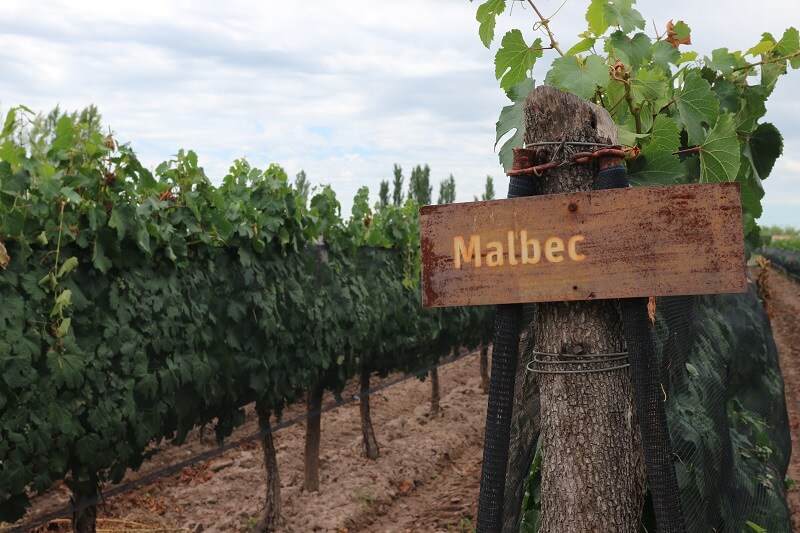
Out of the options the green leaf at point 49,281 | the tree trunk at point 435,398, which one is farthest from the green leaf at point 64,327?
the tree trunk at point 435,398

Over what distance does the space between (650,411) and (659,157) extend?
993mm

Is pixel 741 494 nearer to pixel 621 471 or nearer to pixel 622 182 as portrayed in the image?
pixel 621 471

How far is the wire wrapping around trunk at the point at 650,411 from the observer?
2242 mm

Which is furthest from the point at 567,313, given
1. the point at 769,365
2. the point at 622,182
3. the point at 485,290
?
the point at 769,365

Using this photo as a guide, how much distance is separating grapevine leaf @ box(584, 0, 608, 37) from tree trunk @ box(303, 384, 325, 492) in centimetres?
508

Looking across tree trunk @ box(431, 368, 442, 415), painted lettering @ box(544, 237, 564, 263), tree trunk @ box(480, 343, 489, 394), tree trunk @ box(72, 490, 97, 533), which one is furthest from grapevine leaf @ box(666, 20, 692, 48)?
tree trunk @ box(480, 343, 489, 394)

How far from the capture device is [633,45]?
Answer: 3250 mm

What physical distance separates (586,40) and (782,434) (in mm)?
4824

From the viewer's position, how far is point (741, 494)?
4391mm

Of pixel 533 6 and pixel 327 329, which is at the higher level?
pixel 533 6

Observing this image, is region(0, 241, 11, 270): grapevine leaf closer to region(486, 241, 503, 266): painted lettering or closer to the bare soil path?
region(486, 241, 503, 266): painted lettering

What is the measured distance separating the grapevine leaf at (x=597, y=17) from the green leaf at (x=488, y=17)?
0.45m

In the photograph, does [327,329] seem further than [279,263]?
Yes

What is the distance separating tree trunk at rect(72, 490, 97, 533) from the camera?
16.2 ft
